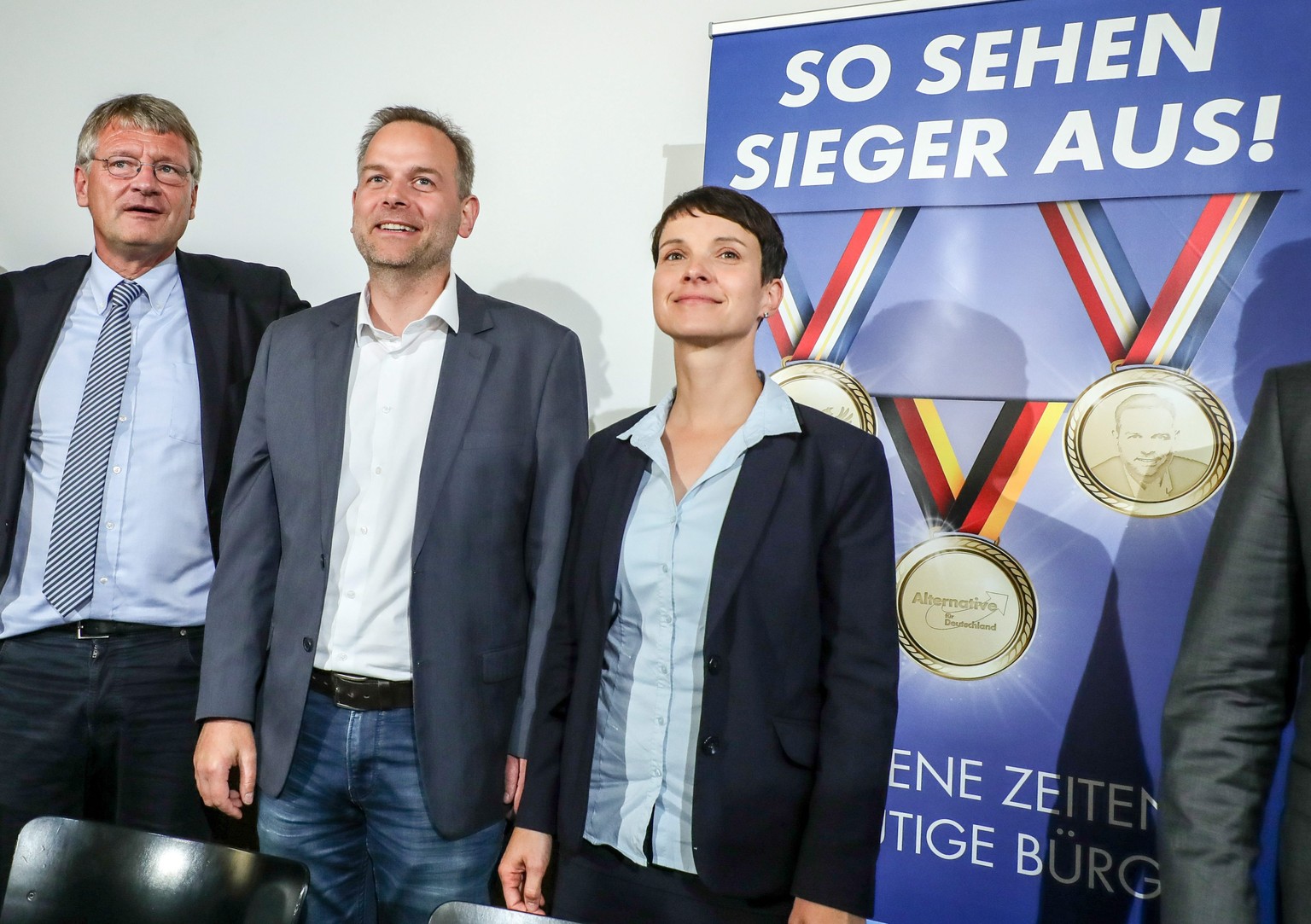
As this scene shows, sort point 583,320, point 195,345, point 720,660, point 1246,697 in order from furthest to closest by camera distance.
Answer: point 583,320, point 195,345, point 720,660, point 1246,697

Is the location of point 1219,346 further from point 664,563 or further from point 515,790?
point 515,790

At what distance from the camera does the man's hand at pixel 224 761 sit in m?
1.81

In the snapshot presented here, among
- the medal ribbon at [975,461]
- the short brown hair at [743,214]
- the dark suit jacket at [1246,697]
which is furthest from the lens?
the medal ribbon at [975,461]

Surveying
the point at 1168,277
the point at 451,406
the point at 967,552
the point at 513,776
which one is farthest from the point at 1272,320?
the point at 513,776

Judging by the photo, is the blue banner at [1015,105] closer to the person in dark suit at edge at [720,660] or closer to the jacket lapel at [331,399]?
the person in dark suit at edge at [720,660]

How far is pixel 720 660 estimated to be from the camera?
145 centimetres

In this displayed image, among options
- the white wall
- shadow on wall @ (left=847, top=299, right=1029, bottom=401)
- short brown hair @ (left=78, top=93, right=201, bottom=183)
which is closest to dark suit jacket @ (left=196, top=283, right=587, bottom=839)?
shadow on wall @ (left=847, top=299, right=1029, bottom=401)

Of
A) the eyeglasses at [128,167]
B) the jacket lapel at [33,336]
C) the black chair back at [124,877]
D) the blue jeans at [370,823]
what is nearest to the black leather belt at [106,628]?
the jacket lapel at [33,336]

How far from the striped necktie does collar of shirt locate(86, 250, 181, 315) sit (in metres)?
0.08

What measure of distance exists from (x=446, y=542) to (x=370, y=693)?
12.1 inches

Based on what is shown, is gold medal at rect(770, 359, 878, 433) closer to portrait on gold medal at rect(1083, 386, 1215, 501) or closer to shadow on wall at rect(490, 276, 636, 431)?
portrait on gold medal at rect(1083, 386, 1215, 501)

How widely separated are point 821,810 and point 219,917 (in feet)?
2.89

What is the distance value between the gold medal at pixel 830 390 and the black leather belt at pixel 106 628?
1.50 meters

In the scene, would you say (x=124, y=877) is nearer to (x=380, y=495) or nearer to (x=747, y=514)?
(x=380, y=495)
